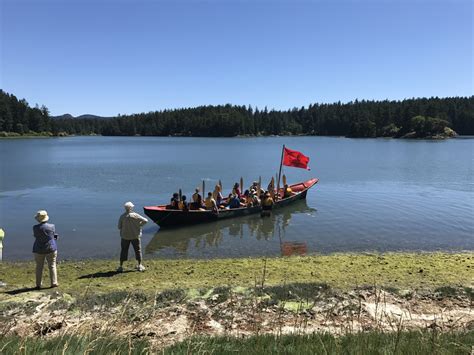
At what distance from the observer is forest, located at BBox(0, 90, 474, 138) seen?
416 feet

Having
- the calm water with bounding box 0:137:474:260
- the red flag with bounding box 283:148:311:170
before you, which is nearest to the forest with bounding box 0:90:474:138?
the calm water with bounding box 0:137:474:260

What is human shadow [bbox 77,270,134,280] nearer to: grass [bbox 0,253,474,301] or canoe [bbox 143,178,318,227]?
grass [bbox 0,253,474,301]

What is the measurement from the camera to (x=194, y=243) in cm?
1627

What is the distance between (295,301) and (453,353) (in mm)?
4005

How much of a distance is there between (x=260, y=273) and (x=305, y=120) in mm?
190510

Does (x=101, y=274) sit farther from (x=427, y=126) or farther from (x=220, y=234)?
(x=427, y=126)

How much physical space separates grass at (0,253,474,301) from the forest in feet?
398

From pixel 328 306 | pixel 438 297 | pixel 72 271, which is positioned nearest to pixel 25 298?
pixel 72 271

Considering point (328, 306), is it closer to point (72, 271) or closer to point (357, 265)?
point (357, 265)

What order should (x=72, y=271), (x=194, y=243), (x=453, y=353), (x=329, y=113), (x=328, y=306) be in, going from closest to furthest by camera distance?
(x=453, y=353), (x=328, y=306), (x=72, y=271), (x=194, y=243), (x=329, y=113)

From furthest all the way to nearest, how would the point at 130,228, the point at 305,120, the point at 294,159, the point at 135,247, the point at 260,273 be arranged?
the point at 305,120 < the point at 294,159 < the point at 135,247 < the point at 130,228 < the point at 260,273

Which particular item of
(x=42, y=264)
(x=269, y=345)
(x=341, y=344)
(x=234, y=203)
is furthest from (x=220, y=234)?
(x=341, y=344)

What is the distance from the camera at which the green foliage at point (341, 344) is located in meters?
4.21

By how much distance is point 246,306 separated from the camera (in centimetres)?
755
